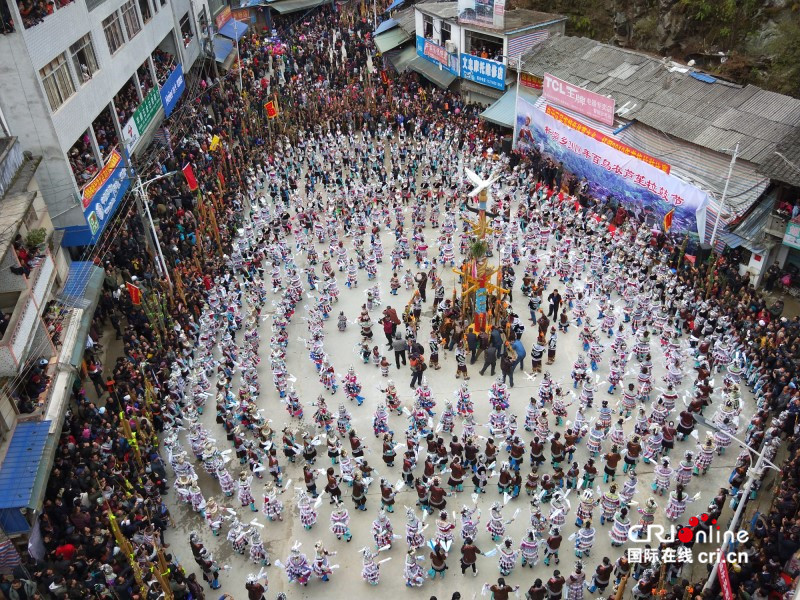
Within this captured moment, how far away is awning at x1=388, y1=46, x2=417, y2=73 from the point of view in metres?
42.2

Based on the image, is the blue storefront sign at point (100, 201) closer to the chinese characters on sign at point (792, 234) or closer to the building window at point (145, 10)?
the building window at point (145, 10)

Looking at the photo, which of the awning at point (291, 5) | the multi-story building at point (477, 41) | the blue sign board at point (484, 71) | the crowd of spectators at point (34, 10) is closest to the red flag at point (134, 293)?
the crowd of spectators at point (34, 10)

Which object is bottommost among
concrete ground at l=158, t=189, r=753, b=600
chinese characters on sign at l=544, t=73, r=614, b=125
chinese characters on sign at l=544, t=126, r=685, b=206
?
concrete ground at l=158, t=189, r=753, b=600

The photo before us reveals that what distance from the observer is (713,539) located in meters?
15.1

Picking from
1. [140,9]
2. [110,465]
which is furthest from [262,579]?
[140,9]

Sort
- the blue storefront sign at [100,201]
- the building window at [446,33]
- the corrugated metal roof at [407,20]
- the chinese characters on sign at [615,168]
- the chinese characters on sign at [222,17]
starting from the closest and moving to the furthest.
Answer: the blue storefront sign at [100,201], the chinese characters on sign at [615,168], the building window at [446,33], the corrugated metal roof at [407,20], the chinese characters on sign at [222,17]

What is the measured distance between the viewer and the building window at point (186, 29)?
133ft

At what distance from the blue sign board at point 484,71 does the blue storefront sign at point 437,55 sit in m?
0.86

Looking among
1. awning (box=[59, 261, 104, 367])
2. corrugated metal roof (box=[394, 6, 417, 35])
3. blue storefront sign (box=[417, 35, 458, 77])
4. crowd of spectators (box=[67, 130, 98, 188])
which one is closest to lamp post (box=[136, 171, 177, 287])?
crowd of spectators (box=[67, 130, 98, 188])

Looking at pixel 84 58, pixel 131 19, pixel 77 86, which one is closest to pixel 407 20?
pixel 131 19

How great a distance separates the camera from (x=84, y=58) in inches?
983

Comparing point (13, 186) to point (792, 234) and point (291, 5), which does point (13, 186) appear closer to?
point (792, 234)

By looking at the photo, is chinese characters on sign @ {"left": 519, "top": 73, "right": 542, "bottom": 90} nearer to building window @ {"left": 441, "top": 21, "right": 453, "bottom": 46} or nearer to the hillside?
building window @ {"left": 441, "top": 21, "right": 453, "bottom": 46}

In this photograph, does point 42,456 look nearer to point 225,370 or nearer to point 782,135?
point 225,370
